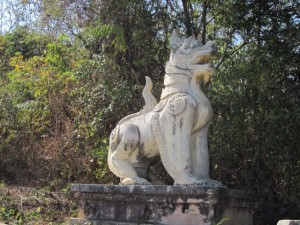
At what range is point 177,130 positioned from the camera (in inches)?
222

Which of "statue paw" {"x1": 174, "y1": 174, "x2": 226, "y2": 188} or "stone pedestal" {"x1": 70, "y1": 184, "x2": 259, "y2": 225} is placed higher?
"statue paw" {"x1": 174, "y1": 174, "x2": 226, "y2": 188}

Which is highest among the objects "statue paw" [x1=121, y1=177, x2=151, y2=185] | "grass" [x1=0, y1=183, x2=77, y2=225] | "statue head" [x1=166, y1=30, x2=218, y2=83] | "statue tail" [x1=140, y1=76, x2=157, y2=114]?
"statue head" [x1=166, y1=30, x2=218, y2=83]

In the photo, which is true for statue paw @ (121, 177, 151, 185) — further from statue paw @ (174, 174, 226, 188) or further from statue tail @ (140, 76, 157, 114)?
statue tail @ (140, 76, 157, 114)

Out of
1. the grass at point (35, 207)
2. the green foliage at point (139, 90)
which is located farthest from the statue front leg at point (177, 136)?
the grass at point (35, 207)

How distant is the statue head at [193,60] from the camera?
19.1 ft

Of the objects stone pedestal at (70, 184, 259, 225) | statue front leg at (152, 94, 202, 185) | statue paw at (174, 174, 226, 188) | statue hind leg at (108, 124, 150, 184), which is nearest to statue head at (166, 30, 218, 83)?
statue front leg at (152, 94, 202, 185)

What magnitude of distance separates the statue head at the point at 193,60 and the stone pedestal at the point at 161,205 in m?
1.23

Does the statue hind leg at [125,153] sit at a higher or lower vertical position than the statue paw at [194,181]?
higher

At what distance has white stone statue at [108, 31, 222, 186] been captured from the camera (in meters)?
5.62

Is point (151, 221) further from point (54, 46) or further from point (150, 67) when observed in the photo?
point (54, 46)

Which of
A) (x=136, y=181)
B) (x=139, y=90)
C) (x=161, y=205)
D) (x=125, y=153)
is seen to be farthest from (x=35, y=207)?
(x=161, y=205)

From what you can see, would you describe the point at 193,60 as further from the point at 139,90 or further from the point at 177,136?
the point at 139,90

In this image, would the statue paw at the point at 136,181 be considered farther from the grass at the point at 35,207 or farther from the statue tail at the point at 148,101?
the grass at the point at 35,207

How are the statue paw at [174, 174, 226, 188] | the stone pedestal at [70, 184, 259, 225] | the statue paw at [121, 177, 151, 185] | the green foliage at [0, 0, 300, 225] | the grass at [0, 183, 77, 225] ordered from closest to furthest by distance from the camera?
the stone pedestal at [70, 184, 259, 225] < the statue paw at [174, 174, 226, 188] < the statue paw at [121, 177, 151, 185] < the green foliage at [0, 0, 300, 225] < the grass at [0, 183, 77, 225]
